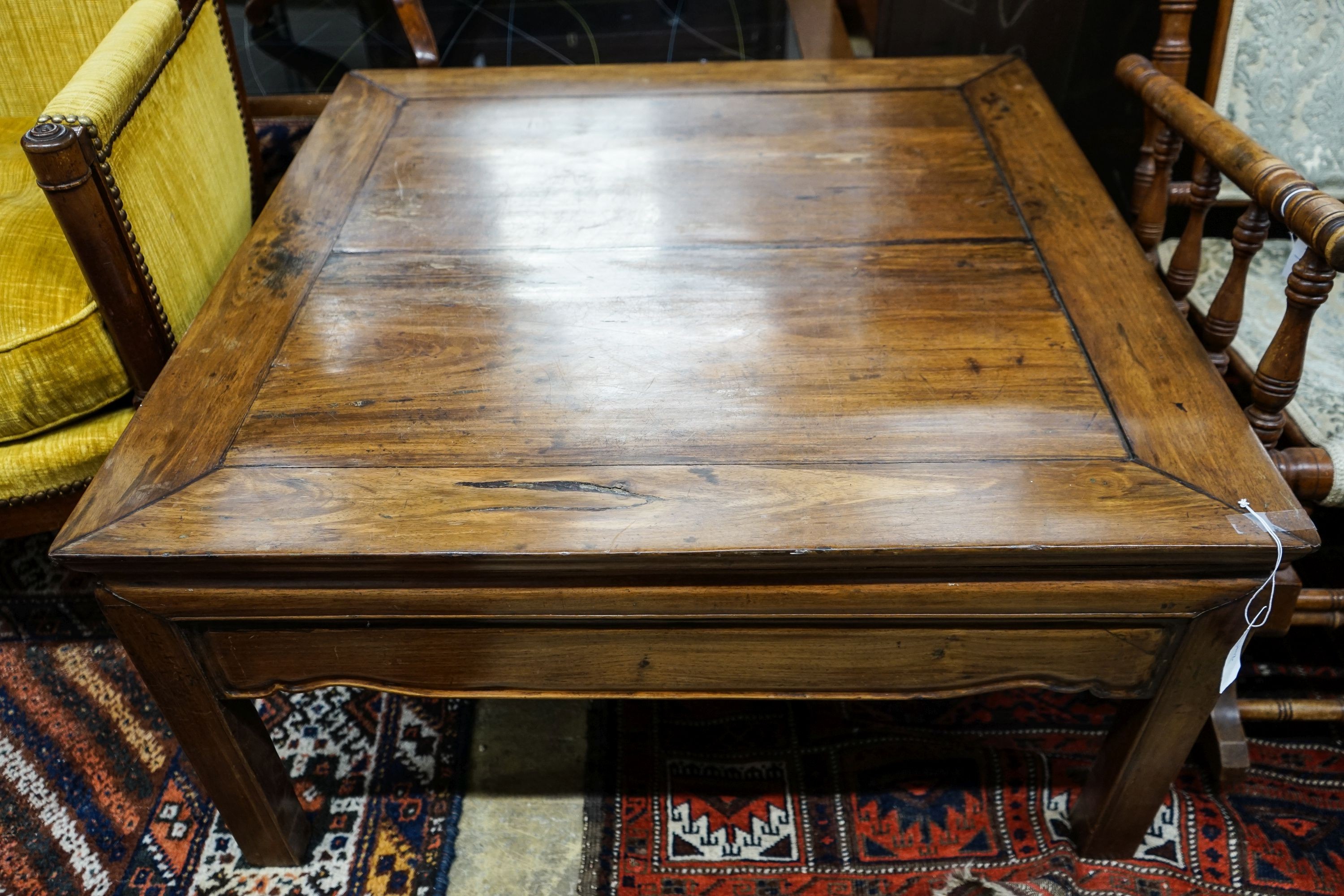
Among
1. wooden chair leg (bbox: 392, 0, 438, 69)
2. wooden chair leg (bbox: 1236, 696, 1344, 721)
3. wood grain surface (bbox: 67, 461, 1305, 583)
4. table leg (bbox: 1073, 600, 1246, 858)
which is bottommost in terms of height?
wooden chair leg (bbox: 1236, 696, 1344, 721)

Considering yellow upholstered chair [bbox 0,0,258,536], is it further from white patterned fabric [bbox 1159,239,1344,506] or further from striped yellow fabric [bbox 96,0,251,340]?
white patterned fabric [bbox 1159,239,1344,506]

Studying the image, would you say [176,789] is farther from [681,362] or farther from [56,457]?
[681,362]

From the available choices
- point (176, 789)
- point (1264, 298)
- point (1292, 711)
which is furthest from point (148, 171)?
point (1292, 711)

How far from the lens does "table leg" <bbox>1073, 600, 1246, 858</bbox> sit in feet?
3.14

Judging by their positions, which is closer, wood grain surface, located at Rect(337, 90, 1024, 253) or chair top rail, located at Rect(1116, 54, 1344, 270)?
chair top rail, located at Rect(1116, 54, 1344, 270)

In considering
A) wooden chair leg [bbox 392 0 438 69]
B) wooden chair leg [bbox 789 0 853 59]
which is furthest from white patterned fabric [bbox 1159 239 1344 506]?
wooden chair leg [bbox 392 0 438 69]

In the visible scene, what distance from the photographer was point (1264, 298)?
1403mm

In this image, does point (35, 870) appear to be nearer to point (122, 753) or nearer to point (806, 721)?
point (122, 753)

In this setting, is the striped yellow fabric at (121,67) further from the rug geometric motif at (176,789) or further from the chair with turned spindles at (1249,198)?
the chair with turned spindles at (1249,198)

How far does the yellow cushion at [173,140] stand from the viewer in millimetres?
1223

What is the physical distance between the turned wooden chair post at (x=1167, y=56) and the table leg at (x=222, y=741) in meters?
1.33

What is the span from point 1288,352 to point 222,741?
1.20 metres

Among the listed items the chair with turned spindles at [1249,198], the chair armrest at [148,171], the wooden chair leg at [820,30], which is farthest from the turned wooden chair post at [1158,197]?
the chair armrest at [148,171]

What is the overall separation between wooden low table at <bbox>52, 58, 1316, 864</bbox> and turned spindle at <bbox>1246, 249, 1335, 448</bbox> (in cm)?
8
